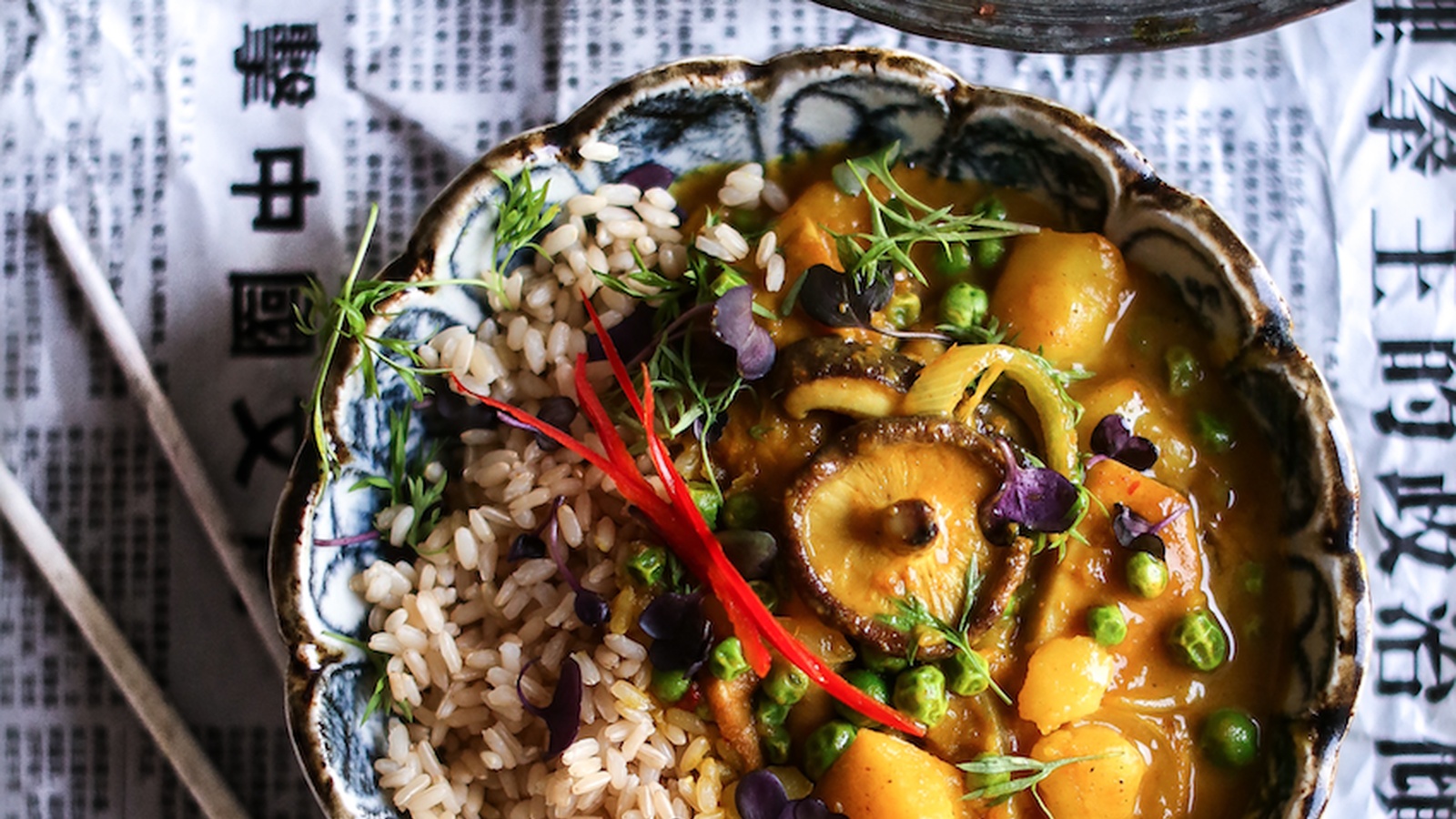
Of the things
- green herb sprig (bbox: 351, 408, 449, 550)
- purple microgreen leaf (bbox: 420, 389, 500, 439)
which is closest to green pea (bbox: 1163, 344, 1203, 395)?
purple microgreen leaf (bbox: 420, 389, 500, 439)

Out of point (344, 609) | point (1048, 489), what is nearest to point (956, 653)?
point (1048, 489)

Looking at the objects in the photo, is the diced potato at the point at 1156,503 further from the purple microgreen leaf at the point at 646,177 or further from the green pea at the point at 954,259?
the purple microgreen leaf at the point at 646,177

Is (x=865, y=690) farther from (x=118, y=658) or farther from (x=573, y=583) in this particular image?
(x=118, y=658)

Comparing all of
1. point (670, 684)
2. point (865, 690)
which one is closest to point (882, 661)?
point (865, 690)

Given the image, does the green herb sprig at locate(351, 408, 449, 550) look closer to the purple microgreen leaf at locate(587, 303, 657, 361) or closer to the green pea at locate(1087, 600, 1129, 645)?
the purple microgreen leaf at locate(587, 303, 657, 361)

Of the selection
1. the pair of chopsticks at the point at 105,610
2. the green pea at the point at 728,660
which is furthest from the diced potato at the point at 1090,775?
the pair of chopsticks at the point at 105,610

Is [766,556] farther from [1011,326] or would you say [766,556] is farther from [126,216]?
[126,216]

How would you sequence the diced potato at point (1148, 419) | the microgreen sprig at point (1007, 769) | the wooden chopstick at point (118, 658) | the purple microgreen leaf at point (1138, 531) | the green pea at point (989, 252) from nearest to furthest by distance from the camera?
the microgreen sprig at point (1007, 769) < the purple microgreen leaf at point (1138, 531) < the diced potato at point (1148, 419) < the green pea at point (989, 252) < the wooden chopstick at point (118, 658)
